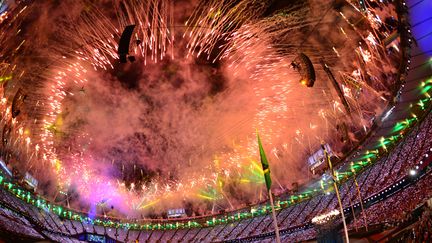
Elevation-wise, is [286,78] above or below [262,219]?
above

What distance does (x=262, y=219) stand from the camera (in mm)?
40625

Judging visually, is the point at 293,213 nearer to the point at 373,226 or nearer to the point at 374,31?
the point at 373,226

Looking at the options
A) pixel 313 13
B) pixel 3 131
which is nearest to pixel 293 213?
pixel 313 13

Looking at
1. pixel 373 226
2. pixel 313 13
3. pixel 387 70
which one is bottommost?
pixel 373 226

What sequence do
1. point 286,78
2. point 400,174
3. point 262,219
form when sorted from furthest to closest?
point 262,219, point 400,174, point 286,78

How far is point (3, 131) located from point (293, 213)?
89.7ft

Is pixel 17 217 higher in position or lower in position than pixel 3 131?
lower

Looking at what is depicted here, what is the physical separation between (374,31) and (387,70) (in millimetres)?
3157

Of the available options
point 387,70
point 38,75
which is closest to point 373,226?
point 387,70

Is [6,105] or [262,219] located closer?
[6,105]

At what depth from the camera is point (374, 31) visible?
18250 millimetres

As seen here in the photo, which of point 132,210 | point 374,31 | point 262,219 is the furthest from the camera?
point 132,210

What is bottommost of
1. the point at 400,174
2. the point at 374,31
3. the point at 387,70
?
the point at 400,174

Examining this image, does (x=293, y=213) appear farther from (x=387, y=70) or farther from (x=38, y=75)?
(x=38, y=75)
